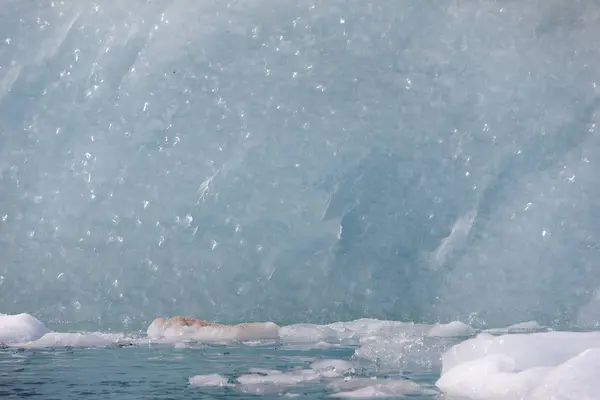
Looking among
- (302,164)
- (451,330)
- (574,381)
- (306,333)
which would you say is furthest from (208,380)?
(302,164)

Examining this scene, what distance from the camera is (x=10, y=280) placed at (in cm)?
A: 1391

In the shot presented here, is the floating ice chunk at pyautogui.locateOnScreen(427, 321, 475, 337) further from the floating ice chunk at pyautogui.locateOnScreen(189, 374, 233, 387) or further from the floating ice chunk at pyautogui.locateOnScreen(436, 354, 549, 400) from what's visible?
the floating ice chunk at pyautogui.locateOnScreen(436, 354, 549, 400)

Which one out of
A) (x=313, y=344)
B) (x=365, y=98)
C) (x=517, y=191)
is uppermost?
(x=365, y=98)

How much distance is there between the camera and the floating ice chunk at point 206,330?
11.5 m

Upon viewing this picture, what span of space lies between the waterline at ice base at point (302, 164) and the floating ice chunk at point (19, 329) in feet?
6.95

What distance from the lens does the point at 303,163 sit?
46.0 feet

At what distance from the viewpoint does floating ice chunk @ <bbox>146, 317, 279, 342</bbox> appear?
1147 cm

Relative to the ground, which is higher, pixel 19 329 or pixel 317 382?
pixel 19 329

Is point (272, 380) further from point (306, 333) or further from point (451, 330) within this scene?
point (451, 330)

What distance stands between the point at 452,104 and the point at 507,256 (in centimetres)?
284

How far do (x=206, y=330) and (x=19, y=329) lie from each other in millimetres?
2592

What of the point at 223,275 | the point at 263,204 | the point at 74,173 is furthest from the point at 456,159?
the point at 74,173

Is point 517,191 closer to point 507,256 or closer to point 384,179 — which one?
point 507,256

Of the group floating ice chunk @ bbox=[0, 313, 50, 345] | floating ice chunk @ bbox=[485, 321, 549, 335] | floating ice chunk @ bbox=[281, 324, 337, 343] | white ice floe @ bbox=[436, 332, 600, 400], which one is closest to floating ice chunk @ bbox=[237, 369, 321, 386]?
white ice floe @ bbox=[436, 332, 600, 400]
